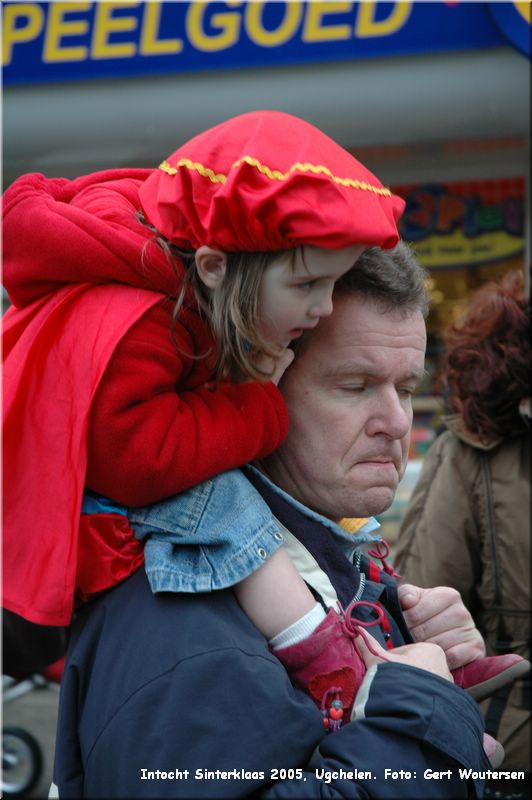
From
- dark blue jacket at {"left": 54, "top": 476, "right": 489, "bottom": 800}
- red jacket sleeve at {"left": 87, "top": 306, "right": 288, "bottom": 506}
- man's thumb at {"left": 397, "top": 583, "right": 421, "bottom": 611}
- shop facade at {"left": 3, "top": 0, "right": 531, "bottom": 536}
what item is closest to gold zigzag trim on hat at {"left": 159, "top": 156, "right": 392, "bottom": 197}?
red jacket sleeve at {"left": 87, "top": 306, "right": 288, "bottom": 506}

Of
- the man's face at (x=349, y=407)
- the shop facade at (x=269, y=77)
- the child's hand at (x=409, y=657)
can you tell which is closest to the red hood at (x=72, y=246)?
the man's face at (x=349, y=407)

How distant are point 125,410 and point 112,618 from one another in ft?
1.10

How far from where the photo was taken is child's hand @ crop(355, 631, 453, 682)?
4.93 feet

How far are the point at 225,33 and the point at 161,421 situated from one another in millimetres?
4270

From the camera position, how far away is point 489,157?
583 centimetres

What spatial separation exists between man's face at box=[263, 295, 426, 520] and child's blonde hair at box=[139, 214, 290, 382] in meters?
0.16

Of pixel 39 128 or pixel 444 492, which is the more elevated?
pixel 39 128

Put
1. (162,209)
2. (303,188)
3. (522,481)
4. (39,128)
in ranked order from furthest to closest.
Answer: (39,128) < (522,481) < (162,209) < (303,188)

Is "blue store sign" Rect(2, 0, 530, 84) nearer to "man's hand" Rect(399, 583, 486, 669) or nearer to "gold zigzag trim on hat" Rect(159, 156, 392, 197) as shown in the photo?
"man's hand" Rect(399, 583, 486, 669)

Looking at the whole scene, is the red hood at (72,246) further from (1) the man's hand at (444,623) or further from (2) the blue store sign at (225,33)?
(2) the blue store sign at (225,33)

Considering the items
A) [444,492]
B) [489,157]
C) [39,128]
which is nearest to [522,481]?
[444,492]

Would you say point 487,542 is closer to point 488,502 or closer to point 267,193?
point 488,502

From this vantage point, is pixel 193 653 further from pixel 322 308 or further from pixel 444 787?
pixel 322 308

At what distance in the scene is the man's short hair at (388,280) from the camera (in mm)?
1637
